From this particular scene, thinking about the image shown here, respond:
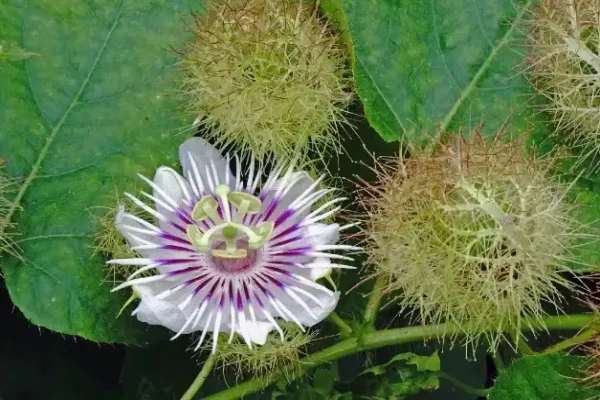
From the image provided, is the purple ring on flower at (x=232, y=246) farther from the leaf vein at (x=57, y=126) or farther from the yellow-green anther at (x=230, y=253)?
the leaf vein at (x=57, y=126)

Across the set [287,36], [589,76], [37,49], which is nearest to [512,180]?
[589,76]

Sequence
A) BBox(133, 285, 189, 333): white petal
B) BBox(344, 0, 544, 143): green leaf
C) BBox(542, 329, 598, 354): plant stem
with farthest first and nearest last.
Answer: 1. BBox(344, 0, 544, 143): green leaf
2. BBox(542, 329, 598, 354): plant stem
3. BBox(133, 285, 189, 333): white petal

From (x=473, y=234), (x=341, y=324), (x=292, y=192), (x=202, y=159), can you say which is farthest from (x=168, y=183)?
(x=473, y=234)

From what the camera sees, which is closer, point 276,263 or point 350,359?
point 276,263

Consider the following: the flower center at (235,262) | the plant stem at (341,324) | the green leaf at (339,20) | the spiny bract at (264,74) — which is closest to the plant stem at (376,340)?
the plant stem at (341,324)

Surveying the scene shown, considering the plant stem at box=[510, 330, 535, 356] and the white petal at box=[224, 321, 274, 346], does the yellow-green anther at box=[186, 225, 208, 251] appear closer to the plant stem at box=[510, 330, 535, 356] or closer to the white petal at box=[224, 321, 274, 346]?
the white petal at box=[224, 321, 274, 346]

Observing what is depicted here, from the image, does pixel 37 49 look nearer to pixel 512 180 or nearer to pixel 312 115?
pixel 312 115

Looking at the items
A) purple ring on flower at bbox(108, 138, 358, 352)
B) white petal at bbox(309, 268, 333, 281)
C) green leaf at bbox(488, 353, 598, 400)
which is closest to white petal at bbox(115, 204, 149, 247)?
purple ring on flower at bbox(108, 138, 358, 352)
